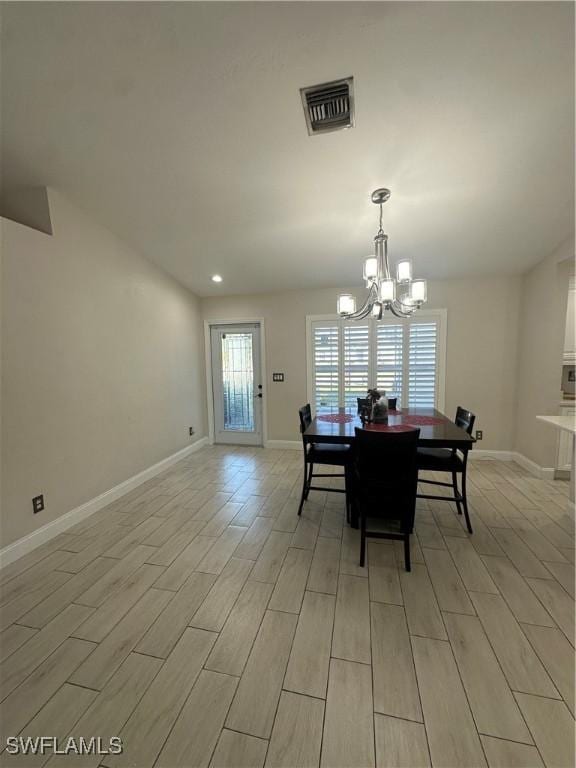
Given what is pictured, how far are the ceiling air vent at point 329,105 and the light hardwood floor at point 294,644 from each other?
2896mm

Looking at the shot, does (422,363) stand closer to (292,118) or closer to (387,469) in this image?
(387,469)

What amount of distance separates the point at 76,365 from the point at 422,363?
403 cm

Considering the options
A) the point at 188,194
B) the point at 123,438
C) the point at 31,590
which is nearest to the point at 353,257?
the point at 188,194

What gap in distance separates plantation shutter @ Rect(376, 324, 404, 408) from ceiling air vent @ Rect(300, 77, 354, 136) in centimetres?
264

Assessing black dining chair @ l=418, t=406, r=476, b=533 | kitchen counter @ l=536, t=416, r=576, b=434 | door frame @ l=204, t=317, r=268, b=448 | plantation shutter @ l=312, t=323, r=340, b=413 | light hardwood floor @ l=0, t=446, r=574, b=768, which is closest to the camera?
light hardwood floor @ l=0, t=446, r=574, b=768

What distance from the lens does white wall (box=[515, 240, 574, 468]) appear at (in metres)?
3.21

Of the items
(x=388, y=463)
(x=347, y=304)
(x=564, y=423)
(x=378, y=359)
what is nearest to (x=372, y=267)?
(x=347, y=304)

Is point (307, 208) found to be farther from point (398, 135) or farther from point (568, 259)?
point (568, 259)

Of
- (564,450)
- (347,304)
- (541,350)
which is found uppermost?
(347,304)

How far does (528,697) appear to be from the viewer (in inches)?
48.9

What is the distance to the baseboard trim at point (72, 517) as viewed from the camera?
2164 mm

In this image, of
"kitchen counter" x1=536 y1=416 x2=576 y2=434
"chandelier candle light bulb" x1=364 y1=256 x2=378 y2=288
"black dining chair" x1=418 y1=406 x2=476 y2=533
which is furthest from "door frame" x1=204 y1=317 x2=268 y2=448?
"kitchen counter" x1=536 y1=416 x2=576 y2=434

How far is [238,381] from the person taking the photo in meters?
4.92

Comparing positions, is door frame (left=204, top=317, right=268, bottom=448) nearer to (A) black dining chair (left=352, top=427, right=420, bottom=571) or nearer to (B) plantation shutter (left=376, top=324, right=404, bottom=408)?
(B) plantation shutter (left=376, top=324, right=404, bottom=408)
